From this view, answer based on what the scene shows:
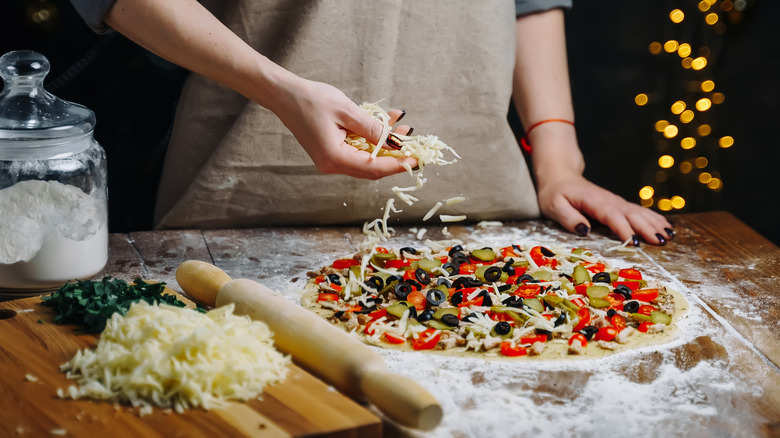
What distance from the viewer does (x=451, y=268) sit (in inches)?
71.9

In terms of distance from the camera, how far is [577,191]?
2.33 meters

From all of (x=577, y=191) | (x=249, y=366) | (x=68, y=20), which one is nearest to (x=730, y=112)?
(x=577, y=191)

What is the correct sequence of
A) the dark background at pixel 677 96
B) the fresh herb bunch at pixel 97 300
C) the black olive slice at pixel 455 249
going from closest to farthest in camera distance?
the fresh herb bunch at pixel 97 300 < the black olive slice at pixel 455 249 < the dark background at pixel 677 96

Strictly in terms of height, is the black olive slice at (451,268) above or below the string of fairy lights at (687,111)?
below

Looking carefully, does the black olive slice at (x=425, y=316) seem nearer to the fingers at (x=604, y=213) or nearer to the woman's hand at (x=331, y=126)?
the woman's hand at (x=331, y=126)

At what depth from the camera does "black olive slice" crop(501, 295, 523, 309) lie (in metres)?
1.64

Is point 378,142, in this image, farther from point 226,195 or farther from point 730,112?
point 730,112

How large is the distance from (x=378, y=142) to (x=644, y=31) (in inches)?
80.4

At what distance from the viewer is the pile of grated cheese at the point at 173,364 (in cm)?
115

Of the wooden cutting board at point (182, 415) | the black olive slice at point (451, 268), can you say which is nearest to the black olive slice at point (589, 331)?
the black olive slice at point (451, 268)

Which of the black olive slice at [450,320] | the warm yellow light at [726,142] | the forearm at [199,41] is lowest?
the black olive slice at [450,320]

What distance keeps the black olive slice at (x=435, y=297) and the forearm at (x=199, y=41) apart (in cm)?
53

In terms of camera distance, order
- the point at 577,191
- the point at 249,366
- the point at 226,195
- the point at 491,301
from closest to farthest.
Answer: the point at 249,366, the point at 491,301, the point at 226,195, the point at 577,191

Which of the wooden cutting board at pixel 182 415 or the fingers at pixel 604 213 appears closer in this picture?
the wooden cutting board at pixel 182 415
